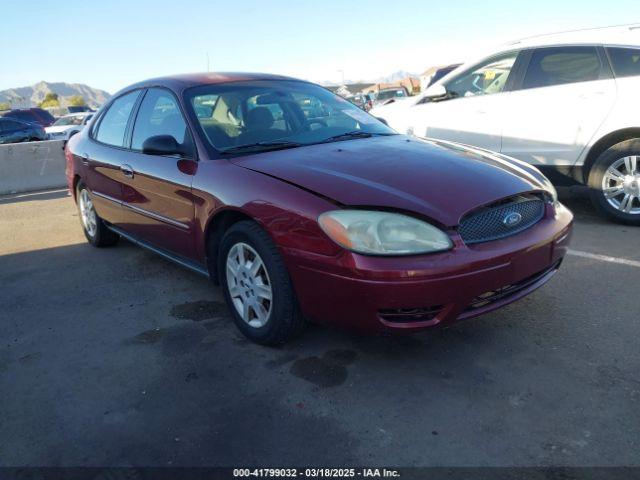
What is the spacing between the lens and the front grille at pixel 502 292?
8.35 feet

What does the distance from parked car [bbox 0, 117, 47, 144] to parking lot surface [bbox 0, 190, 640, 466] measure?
14.6 metres

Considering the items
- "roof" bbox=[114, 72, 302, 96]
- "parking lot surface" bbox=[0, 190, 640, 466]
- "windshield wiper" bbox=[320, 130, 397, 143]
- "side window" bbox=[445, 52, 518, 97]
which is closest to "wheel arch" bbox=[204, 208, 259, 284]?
"parking lot surface" bbox=[0, 190, 640, 466]

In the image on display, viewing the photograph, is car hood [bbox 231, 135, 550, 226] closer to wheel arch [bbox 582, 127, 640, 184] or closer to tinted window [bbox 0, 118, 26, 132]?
wheel arch [bbox 582, 127, 640, 184]

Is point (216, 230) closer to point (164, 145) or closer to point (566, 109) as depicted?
point (164, 145)

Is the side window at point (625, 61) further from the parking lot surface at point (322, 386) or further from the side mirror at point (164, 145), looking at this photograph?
the side mirror at point (164, 145)

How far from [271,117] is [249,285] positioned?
1247 mm

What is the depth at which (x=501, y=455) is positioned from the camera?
2068 mm

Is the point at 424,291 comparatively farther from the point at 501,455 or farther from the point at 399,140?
the point at 399,140

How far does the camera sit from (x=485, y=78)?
229 inches

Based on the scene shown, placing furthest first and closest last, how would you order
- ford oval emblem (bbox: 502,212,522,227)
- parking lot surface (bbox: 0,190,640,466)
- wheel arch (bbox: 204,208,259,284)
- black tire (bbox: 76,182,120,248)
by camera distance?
black tire (bbox: 76,182,120,248) < wheel arch (bbox: 204,208,259,284) < ford oval emblem (bbox: 502,212,522,227) < parking lot surface (bbox: 0,190,640,466)

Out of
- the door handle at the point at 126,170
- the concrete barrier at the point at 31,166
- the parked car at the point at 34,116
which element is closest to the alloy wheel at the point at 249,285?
the door handle at the point at 126,170

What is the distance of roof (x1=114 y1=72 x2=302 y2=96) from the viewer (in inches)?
147

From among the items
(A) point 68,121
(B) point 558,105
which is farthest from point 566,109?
(A) point 68,121

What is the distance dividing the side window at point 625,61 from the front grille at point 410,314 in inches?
147
